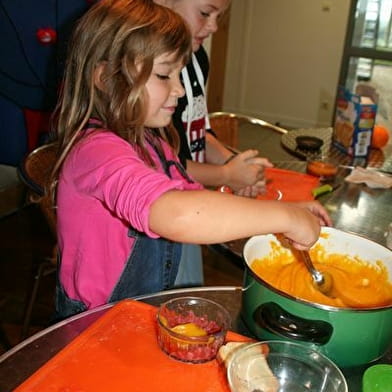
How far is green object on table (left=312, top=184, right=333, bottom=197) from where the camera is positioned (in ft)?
4.63

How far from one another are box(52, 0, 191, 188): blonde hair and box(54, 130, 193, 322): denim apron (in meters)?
0.05

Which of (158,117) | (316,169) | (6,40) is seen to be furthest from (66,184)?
(6,40)

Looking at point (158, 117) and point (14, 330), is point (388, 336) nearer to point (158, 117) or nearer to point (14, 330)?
point (158, 117)

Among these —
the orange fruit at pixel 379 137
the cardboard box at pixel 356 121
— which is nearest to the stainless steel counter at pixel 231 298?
the cardboard box at pixel 356 121

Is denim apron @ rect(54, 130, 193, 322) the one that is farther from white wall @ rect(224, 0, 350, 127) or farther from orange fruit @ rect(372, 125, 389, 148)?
white wall @ rect(224, 0, 350, 127)

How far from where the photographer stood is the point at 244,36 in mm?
4898

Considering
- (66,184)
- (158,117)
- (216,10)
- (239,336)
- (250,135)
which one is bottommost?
(250,135)

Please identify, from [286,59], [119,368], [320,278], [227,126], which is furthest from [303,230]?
[286,59]

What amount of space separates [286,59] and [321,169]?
3.55 metres

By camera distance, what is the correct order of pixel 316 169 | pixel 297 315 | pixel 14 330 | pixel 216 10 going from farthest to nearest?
pixel 14 330, pixel 316 169, pixel 216 10, pixel 297 315

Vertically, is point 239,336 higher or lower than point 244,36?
lower

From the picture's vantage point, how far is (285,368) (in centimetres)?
72

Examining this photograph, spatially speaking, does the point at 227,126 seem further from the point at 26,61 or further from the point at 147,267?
the point at 147,267

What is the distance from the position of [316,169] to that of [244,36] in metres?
3.63
